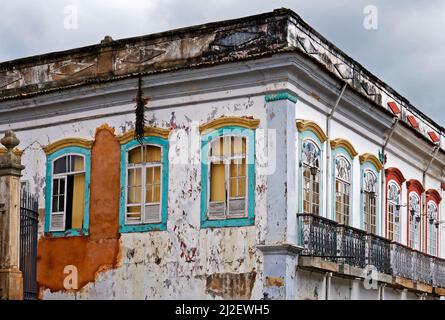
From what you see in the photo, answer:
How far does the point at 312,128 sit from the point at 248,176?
5.37 feet

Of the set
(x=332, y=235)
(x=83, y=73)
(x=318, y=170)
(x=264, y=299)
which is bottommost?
Result: (x=264, y=299)

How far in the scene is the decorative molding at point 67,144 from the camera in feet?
64.3

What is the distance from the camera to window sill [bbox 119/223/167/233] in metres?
18.5

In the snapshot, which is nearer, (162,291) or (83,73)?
(162,291)

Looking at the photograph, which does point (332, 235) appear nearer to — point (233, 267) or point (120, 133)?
point (233, 267)

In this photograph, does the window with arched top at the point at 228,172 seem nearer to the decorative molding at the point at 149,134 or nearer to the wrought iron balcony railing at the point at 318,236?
the decorative molding at the point at 149,134

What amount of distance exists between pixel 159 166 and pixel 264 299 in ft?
11.1

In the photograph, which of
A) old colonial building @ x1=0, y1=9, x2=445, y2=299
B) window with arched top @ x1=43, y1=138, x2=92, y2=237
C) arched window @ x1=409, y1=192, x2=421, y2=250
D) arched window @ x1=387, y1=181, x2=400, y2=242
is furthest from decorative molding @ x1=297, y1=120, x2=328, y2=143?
arched window @ x1=409, y1=192, x2=421, y2=250

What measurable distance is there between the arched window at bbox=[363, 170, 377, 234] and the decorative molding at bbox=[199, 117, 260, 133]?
4186mm

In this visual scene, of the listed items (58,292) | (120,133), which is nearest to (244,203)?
(120,133)

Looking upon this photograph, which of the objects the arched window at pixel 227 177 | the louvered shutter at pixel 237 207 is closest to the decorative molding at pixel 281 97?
the arched window at pixel 227 177

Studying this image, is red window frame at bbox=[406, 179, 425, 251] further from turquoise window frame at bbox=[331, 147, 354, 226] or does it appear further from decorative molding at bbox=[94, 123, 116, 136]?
decorative molding at bbox=[94, 123, 116, 136]

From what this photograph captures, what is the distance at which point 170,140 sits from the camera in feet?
61.3

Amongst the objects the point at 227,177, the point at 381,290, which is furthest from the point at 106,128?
the point at 381,290
